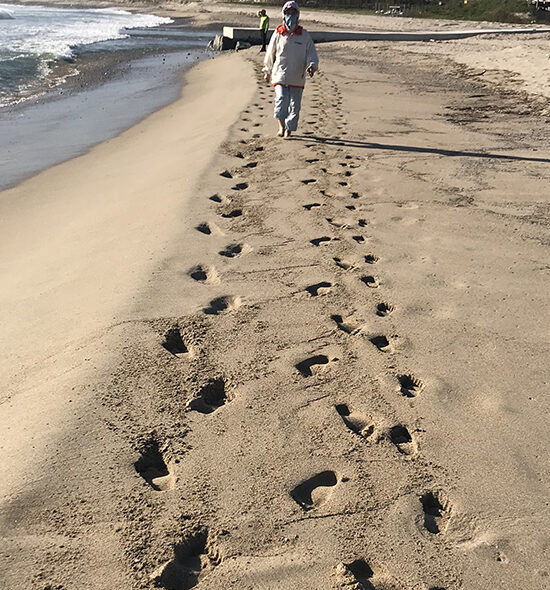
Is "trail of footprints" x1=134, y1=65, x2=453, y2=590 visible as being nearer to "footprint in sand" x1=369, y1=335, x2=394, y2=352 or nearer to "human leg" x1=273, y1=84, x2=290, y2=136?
"footprint in sand" x1=369, y1=335, x2=394, y2=352

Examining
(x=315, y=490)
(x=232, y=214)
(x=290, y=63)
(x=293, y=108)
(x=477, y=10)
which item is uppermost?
(x=290, y=63)

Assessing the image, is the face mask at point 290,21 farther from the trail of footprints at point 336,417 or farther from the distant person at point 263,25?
the distant person at point 263,25

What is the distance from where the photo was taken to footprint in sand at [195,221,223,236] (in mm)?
5133

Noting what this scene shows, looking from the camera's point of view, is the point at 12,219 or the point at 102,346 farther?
the point at 12,219

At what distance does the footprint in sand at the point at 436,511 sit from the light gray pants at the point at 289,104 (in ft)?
19.9

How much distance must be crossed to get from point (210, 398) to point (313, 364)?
0.63 m

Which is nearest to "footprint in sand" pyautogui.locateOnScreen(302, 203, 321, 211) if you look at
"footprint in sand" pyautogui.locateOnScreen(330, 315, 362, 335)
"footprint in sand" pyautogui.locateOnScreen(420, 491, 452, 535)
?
"footprint in sand" pyautogui.locateOnScreen(330, 315, 362, 335)

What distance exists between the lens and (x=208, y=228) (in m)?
5.23

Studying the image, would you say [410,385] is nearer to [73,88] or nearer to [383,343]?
[383,343]

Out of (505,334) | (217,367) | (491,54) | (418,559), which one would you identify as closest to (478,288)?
(505,334)

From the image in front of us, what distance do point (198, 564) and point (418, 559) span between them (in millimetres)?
778

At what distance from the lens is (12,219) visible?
20.6 feet

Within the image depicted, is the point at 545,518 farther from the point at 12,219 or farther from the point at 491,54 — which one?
the point at 491,54

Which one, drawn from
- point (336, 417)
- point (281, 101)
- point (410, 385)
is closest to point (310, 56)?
point (281, 101)
